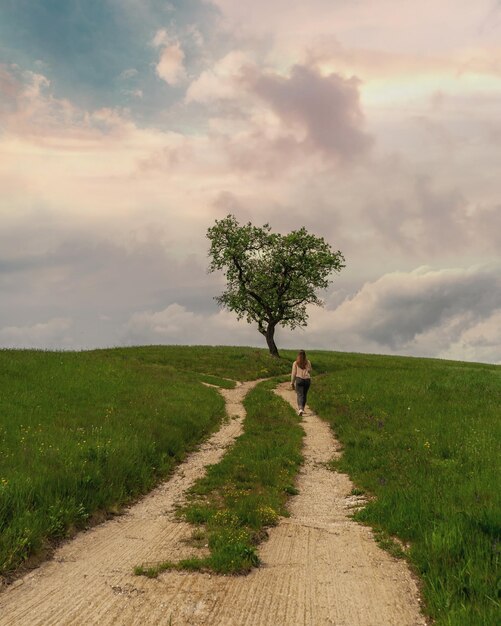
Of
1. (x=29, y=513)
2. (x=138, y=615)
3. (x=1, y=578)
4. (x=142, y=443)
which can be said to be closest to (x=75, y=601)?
(x=138, y=615)

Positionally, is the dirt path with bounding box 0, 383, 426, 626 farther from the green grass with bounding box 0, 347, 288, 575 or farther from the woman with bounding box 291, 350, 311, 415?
the woman with bounding box 291, 350, 311, 415

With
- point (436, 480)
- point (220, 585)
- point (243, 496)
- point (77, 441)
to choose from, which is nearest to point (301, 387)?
point (436, 480)

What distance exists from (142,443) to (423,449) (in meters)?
8.79

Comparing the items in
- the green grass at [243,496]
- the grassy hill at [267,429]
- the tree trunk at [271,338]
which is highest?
the tree trunk at [271,338]

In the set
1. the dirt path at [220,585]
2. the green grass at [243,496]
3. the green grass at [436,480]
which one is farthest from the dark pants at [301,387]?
the dirt path at [220,585]

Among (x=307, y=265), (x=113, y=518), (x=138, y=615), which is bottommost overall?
(x=113, y=518)

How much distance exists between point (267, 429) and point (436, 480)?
30.4 feet

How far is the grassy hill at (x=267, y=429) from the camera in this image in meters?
6.90

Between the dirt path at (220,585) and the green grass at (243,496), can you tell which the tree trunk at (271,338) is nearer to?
the green grass at (243,496)

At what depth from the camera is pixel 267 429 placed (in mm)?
19250

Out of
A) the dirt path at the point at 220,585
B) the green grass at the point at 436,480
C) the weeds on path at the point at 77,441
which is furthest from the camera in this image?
the weeds on path at the point at 77,441

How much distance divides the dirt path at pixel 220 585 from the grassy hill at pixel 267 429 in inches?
19.9

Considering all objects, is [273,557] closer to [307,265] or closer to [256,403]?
[256,403]

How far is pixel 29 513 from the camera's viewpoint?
8055 millimetres
